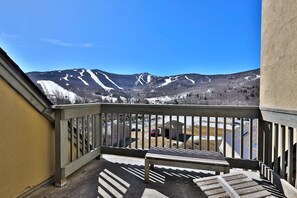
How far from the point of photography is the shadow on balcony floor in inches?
87.1

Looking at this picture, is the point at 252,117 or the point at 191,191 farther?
the point at 252,117

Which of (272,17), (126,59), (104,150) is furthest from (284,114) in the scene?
(126,59)

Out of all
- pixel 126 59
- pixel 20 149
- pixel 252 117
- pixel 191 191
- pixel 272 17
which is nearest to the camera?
pixel 20 149

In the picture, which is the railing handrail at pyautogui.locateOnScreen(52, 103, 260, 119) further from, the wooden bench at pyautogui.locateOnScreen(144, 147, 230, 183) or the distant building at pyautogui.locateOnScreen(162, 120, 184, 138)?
the wooden bench at pyautogui.locateOnScreen(144, 147, 230, 183)

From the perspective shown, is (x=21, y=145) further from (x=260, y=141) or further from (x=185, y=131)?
(x=260, y=141)

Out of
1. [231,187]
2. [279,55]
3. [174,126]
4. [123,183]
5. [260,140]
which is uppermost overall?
[279,55]

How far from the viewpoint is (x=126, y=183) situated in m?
2.51

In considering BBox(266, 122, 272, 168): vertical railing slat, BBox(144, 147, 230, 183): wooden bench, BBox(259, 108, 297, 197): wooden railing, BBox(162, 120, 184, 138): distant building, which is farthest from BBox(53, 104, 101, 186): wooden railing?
BBox(266, 122, 272, 168): vertical railing slat

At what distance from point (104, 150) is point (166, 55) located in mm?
10950

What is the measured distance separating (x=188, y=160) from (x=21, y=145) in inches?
87.0

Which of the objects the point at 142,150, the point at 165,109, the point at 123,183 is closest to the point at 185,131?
the point at 165,109

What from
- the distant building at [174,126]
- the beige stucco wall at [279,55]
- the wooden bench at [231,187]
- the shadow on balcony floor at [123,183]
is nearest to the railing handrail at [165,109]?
the distant building at [174,126]

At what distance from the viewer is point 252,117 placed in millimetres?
2881

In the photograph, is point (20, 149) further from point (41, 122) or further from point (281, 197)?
point (281, 197)
